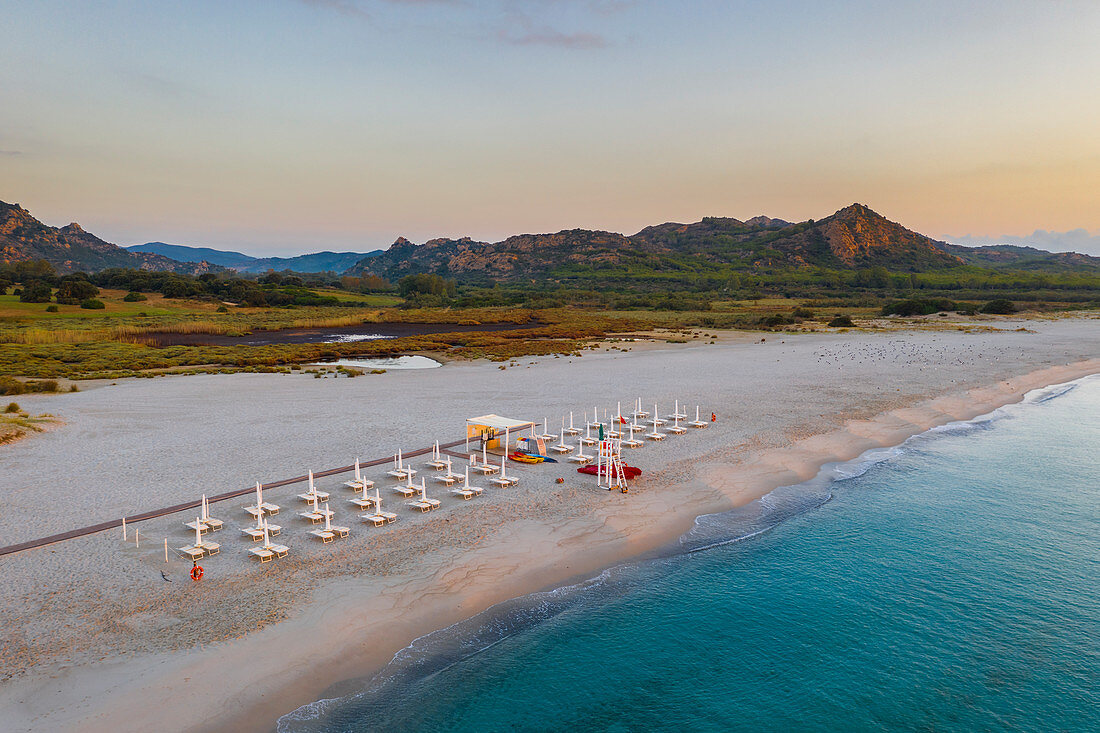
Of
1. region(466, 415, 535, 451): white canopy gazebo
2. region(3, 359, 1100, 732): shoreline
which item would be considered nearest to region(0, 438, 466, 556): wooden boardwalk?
region(466, 415, 535, 451): white canopy gazebo

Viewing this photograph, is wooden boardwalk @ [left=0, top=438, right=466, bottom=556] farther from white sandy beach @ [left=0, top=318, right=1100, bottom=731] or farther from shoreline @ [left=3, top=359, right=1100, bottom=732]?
shoreline @ [left=3, top=359, right=1100, bottom=732]

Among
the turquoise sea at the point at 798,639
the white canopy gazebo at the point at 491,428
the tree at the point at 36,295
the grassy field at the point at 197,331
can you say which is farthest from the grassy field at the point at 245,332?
the turquoise sea at the point at 798,639

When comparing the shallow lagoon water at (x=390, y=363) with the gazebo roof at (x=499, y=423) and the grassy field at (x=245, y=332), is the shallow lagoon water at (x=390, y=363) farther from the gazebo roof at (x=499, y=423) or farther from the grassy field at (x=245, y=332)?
the gazebo roof at (x=499, y=423)

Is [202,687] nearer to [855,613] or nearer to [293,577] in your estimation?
[293,577]

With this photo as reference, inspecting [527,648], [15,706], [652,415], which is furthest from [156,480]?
[652,415]

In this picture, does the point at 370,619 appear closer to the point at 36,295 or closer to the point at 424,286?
the point at 36,295

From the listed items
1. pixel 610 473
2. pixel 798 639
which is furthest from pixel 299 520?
pixel 798 639
